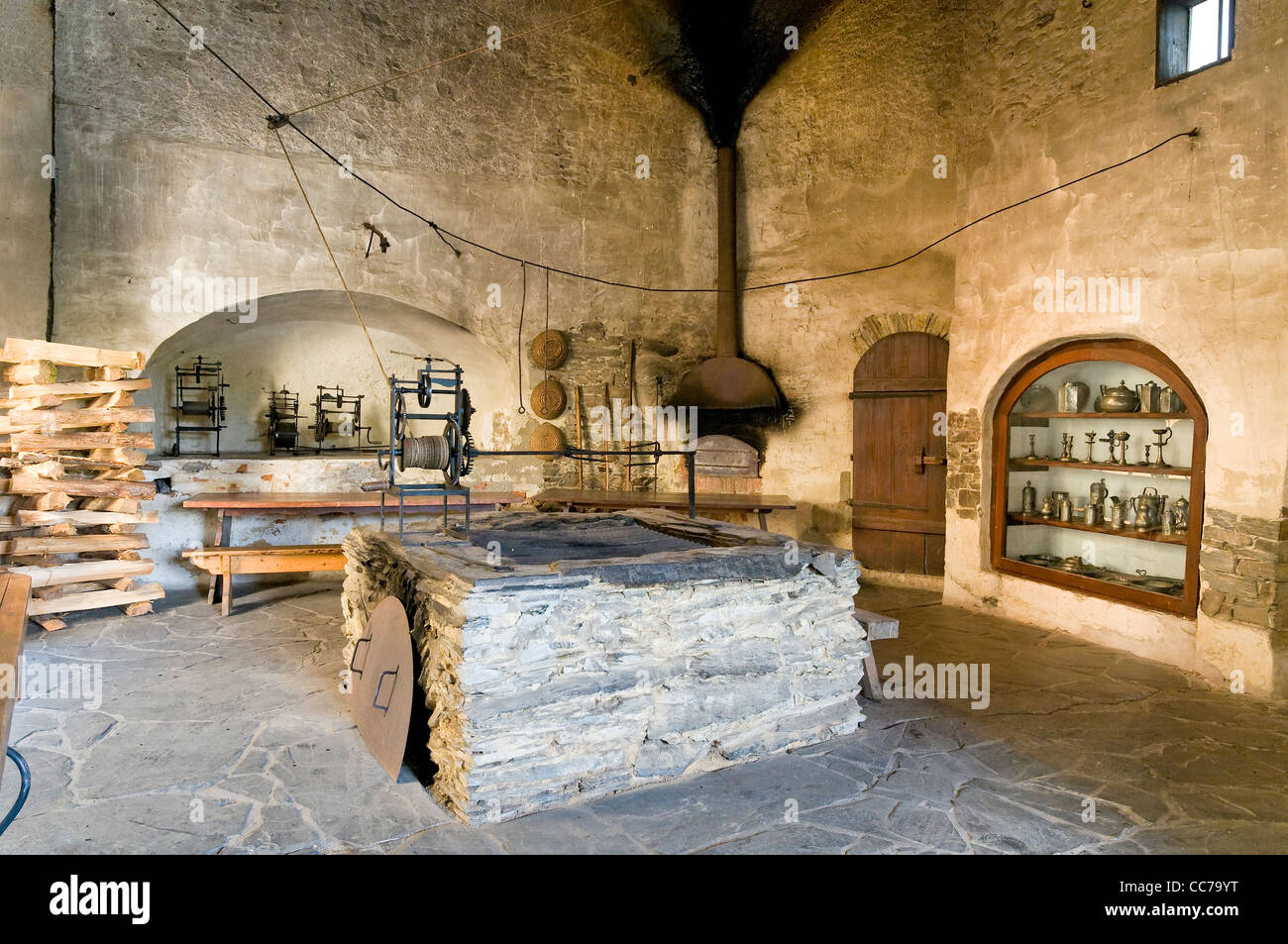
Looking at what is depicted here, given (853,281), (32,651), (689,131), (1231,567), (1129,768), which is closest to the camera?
(1129,768)

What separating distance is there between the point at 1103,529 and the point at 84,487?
787 centimetres

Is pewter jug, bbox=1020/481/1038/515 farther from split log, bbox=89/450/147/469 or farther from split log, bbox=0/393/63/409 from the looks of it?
split log, bbox=0/393/63/409

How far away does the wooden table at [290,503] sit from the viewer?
22.9ft

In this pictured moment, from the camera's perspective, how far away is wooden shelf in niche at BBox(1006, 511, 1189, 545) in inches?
231

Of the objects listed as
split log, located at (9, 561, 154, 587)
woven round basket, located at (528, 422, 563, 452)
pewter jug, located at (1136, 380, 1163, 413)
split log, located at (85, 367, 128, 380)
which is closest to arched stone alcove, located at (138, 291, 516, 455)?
woven round basket, located at (528, 422, 563, 452)

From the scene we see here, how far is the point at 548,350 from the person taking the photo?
27.9 ft

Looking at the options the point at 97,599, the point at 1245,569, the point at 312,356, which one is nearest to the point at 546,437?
the point at 312,356

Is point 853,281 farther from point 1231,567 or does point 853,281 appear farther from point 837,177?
point 1231,567

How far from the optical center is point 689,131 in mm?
9148

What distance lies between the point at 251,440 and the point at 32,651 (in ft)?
13.3

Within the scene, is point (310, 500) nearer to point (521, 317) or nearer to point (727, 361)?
point (521, 317)
